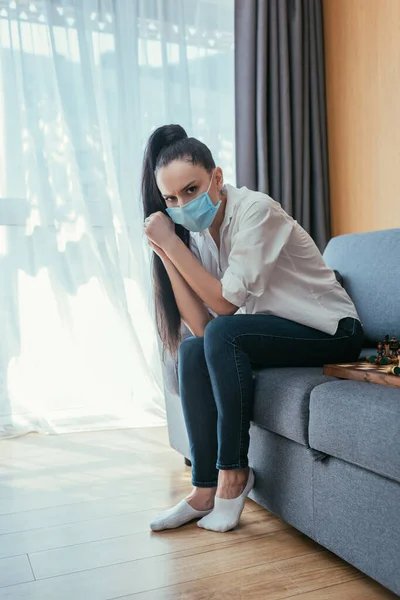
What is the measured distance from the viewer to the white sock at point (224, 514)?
1621 millimetres

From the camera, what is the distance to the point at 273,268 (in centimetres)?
171

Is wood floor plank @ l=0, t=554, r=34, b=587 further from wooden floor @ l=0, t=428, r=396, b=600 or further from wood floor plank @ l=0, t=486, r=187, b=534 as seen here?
wood floor plank @ l=0, t=486, r=187, b=534

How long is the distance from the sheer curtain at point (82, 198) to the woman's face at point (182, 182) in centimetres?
127

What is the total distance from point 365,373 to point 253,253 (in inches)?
16.1

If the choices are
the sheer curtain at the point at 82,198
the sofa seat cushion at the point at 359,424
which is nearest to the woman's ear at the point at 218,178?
the sofa seat cushion at the point at 359,424

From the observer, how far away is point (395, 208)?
2824 mm

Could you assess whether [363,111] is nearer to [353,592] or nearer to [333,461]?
[333,461]

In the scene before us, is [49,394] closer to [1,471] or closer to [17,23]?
[1,471]

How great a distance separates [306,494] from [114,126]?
206cm

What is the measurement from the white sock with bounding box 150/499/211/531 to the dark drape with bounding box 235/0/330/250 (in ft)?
6.21

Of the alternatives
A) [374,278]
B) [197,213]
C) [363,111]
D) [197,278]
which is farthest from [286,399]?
[363,111]

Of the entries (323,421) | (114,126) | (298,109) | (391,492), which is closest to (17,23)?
(114,126)

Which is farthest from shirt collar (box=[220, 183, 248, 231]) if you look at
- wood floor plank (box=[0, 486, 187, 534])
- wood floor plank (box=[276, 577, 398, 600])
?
wood floor plank (box=[276, 577, 398, 600])

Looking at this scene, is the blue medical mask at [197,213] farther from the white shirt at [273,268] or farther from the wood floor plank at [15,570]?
the wood floor plank at [15,570]
